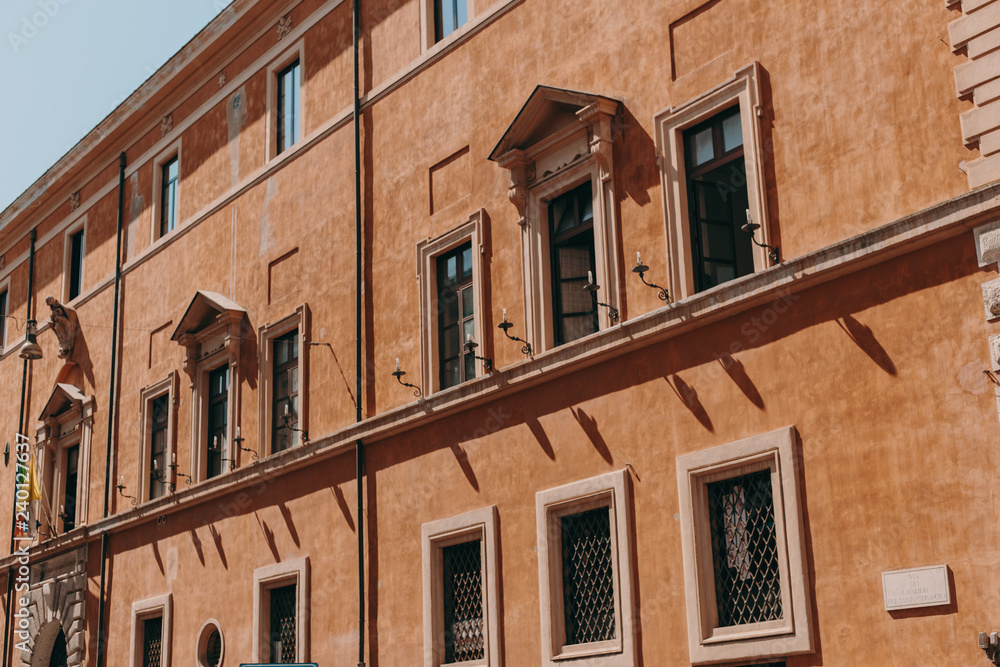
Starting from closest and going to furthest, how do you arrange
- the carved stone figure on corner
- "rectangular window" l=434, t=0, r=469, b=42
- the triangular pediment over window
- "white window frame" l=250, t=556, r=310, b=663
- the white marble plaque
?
the white marble plaque
the triangular pediment over window
"rectangular window" l=434, t=0, r=469, b=42
"white window frame" l=250, t=556, r=310, b=663
the carved stone figure on corner

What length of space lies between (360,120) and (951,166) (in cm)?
903

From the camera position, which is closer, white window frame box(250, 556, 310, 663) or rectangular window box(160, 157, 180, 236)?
white window frame box(250, 556, 310, 663)

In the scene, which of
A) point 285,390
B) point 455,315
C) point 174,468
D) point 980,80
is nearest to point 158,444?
point 174,468

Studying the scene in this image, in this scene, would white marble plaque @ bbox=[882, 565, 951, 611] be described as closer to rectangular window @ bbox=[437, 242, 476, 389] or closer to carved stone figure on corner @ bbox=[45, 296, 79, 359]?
rectangular window @ bbox=[437, 242, 476, 389]

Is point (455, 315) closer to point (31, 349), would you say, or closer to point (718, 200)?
point (718, 200)

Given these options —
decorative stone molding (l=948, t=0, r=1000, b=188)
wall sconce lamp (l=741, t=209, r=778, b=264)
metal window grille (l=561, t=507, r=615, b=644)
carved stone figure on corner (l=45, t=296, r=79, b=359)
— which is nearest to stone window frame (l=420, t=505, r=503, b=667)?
metal window grille (l=561, t=507, r=615, b=644)

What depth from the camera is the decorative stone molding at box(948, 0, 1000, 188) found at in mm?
10062

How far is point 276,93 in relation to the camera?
1964 centimetres

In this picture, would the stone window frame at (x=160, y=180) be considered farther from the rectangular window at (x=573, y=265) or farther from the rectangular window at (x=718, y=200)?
the rectangular window at (x=718, y=200)

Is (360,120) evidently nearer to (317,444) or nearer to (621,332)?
(317,444)

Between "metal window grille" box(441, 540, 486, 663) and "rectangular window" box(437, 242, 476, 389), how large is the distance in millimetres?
1976

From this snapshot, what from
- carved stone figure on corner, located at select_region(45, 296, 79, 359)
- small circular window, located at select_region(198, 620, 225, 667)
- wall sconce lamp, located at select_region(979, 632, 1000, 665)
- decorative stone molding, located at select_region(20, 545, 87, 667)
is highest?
carved stone figure on corner, located at select_region(45, 296, 79, 359)

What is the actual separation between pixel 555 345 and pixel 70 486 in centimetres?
1360

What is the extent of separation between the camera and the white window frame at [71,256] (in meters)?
25.0
